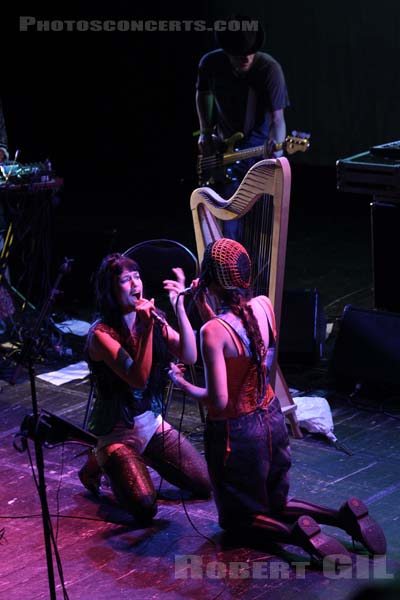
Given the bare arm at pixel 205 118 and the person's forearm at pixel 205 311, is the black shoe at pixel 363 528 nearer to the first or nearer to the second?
the person's forearm at pixel 205 311

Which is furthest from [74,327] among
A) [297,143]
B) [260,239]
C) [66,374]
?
[260,239]

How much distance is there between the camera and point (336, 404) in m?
6.46

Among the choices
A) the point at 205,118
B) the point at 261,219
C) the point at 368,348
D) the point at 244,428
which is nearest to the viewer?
the point at 244,428

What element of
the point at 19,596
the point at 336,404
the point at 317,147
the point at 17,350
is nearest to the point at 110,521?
the point at 19,596

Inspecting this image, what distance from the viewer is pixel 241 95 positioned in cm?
765

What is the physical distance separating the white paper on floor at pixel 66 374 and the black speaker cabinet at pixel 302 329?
4.66 ft

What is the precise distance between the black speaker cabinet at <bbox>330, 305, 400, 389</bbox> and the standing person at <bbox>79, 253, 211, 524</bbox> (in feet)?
5.42

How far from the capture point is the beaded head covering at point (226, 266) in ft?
14.7

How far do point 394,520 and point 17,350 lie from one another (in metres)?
3.64

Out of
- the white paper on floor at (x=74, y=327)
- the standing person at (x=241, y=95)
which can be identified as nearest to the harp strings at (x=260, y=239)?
the standing person at (x=241, y=95)

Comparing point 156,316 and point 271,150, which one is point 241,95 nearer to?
point 271,150

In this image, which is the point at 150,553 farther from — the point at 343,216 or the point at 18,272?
the point at 343,216

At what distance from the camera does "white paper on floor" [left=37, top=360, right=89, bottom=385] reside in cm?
719

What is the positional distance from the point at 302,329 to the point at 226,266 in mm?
2761
